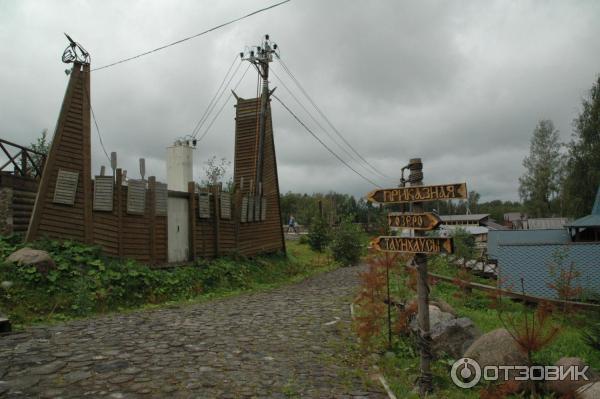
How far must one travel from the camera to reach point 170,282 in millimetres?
11477

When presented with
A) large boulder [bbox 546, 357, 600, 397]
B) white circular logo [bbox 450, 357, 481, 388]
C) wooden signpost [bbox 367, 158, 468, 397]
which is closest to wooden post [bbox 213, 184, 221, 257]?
wooden signpost [bbox 367, 158, 468, 397]

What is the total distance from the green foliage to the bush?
11.1 ft

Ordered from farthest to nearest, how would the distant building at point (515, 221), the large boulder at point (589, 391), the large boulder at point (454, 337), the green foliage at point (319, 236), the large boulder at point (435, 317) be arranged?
1. the distant building at point (515, 221)
2. the green foliage at point (319, 236)
3. the large boulder at point (435, 317)
4. the large boulder at point (454, 337)
5. the large boulder at point (589, 391)

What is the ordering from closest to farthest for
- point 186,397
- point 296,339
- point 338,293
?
1. point 186,397
2. point 296,339
3. point 338,293

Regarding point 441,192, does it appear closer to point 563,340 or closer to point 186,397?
point 186,397

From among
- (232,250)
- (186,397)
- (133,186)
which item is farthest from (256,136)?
(186,397)

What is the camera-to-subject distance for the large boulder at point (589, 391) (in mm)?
4188

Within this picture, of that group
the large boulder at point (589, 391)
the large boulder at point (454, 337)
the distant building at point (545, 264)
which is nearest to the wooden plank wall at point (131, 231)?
the large boulder at point (454, 337)

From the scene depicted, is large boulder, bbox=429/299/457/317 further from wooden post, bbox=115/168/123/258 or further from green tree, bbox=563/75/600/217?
green tree, bbox=563/75/600/217

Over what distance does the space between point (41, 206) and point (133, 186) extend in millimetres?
2327

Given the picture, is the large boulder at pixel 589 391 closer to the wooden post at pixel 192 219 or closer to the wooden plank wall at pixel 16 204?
the wooden post at pixel 192 219

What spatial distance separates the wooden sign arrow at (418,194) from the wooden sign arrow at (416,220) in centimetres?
19

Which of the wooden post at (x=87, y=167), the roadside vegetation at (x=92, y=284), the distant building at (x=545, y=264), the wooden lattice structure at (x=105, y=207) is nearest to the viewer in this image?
the roadside vegetation at (x=92, y=284)

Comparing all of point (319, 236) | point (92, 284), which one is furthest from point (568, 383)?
point (319, 236)
